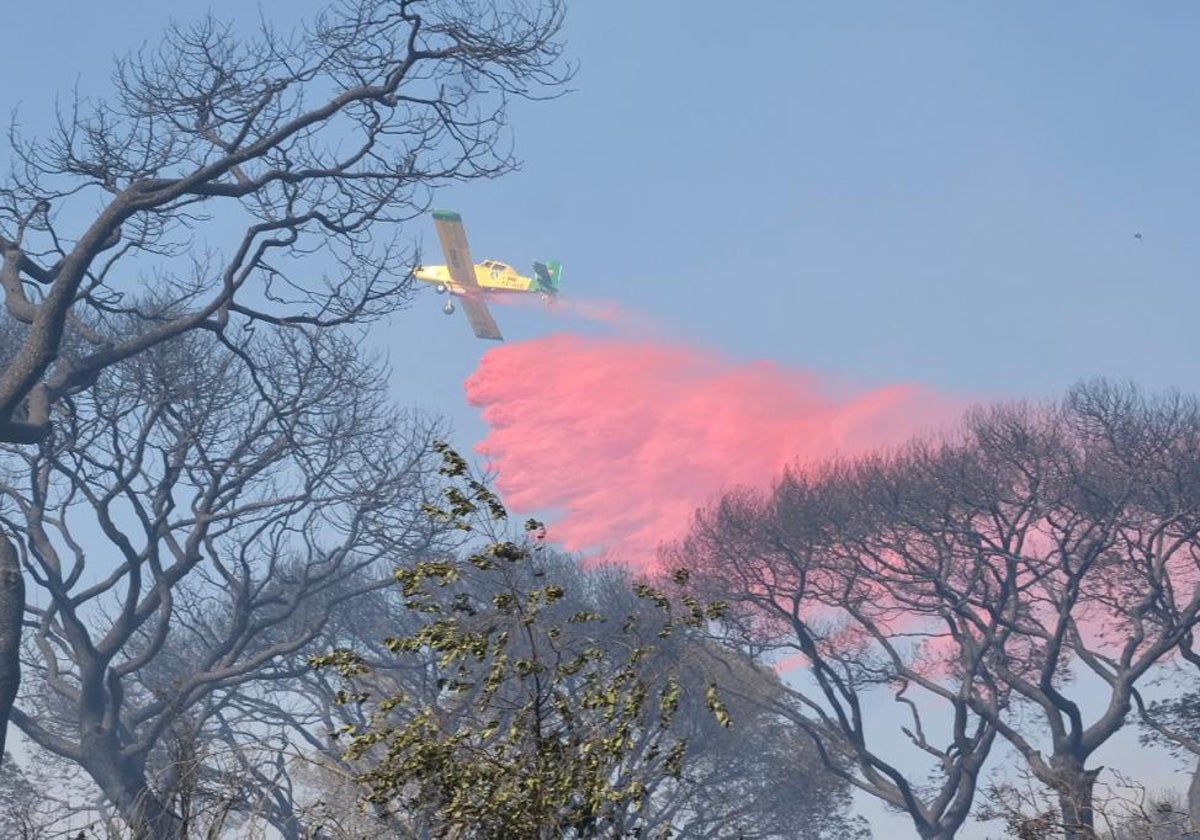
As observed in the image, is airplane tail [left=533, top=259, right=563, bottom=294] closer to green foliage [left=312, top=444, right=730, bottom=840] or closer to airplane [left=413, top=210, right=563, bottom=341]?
airplane [left=413, top=210, right=563, bottom=341]

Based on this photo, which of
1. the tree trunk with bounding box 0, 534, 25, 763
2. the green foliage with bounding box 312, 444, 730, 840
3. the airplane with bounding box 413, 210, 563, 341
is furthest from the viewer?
the airplane with bounding box 413, 210, 563, 341

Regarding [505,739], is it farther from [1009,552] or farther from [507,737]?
[1009,552]

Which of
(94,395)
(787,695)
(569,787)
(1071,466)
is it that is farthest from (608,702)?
(787,695)

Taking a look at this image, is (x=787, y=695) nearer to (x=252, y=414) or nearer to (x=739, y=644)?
(x=739, y=644)

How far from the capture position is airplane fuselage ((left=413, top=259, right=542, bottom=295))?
86.6 m

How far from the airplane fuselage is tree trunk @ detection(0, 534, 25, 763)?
202 ft

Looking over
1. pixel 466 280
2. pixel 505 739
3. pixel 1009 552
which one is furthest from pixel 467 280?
pixel 505 739

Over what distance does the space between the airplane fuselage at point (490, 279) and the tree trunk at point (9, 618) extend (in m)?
61.7

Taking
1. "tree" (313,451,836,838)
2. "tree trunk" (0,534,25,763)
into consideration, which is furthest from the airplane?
"tree" (313,451,836,838)

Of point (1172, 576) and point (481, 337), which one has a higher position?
point (481, 337)

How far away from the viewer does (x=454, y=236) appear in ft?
280

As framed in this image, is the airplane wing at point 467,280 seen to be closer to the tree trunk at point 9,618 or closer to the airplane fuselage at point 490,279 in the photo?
the airplane fuselage at point 490,279

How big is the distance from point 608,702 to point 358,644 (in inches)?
1907

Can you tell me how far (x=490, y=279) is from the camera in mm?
89250
